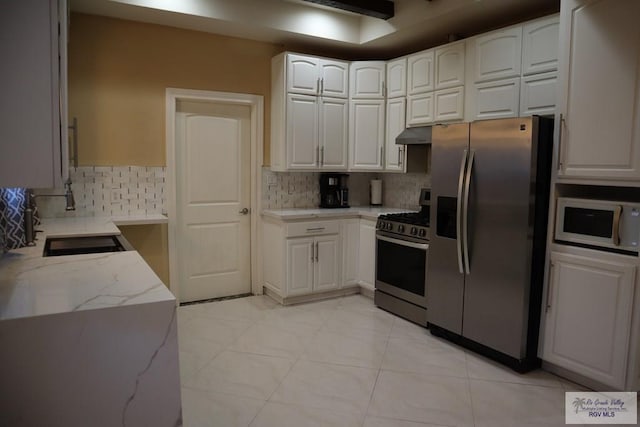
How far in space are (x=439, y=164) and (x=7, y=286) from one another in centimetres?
275

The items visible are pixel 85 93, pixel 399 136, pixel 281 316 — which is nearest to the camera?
pixel 85 93

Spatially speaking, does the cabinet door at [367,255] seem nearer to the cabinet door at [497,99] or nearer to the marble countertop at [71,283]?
the cabinet door at [497,99]

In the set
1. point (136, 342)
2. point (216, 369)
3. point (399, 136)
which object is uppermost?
point (399, 136)

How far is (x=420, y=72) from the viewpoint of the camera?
4129mm

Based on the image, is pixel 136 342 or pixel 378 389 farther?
pixel 378 389

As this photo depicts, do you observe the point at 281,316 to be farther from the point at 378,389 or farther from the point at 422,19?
the point at 422,19

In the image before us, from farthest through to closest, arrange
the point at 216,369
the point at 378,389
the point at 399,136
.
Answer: the point at 399,136 → the point at 216,369 → the point at 378,389

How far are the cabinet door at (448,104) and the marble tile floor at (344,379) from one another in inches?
72.2

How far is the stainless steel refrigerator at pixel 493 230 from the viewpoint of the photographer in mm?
2805

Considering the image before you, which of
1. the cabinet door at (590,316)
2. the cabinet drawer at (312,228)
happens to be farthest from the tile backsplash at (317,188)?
the cabinet door at (590,316)

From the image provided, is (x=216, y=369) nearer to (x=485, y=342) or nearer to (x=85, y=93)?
(x=485, y=342)

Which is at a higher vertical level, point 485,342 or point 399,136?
point 399,136

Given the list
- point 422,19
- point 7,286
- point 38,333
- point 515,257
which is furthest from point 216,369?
point 422,19

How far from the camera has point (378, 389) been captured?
2699 mm
